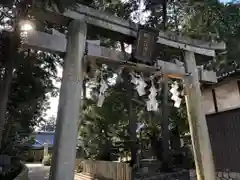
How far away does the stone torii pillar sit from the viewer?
3.86 m

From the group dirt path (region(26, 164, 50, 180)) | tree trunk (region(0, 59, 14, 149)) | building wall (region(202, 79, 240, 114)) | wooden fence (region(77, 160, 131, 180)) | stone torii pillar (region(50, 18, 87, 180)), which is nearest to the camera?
stone torii pillar (region(50, 18, 87, 180))

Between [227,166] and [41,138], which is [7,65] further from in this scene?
[41,138]

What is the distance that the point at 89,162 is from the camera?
13.2 meters

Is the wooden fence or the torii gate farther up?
the torii gate

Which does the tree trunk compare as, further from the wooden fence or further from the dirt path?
the dirt path

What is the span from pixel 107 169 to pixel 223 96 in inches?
243

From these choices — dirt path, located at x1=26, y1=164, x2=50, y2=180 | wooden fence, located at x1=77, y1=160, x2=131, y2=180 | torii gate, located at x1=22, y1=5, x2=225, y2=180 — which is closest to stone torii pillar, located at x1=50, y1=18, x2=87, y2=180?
torii gate, located at x1=22, y1=5, x2=225, y2=180

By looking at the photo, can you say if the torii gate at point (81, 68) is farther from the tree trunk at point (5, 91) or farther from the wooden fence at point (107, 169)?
the wooden fence at point (107, 169)

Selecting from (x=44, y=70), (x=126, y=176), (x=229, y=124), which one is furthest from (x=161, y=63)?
(x=126, y=176)

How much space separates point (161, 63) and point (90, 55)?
5.80 ft

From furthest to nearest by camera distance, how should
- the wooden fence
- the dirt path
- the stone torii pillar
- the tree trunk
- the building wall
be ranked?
1. the dirt path
2. the wooden fence
3. the building wall
4. the tree trunk
5. the stone torii pillar

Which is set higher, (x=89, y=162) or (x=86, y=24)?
(x=86, y=24)

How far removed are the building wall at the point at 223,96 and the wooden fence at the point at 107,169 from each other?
406 cm

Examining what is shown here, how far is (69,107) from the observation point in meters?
4.05
